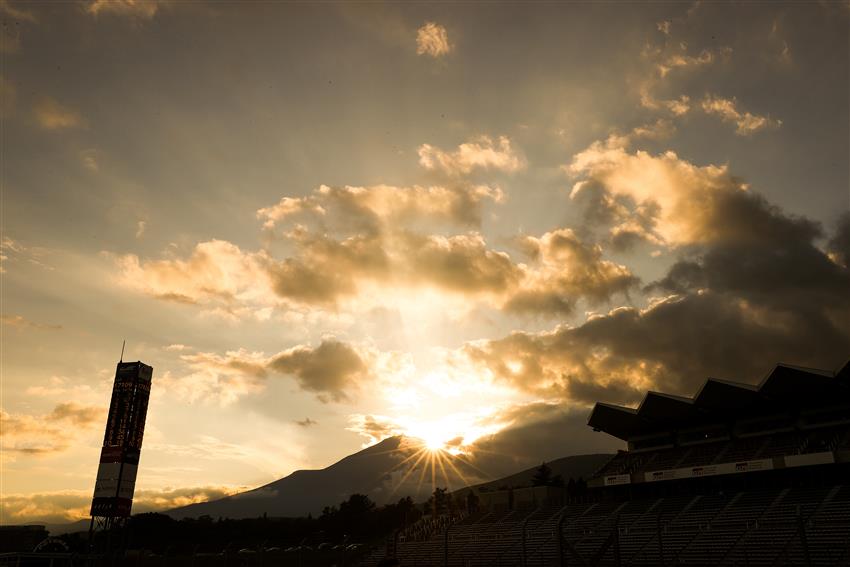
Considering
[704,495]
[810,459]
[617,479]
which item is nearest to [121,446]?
[617,479]

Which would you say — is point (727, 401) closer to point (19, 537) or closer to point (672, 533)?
point (672, 533)

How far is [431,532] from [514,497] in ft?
33.9

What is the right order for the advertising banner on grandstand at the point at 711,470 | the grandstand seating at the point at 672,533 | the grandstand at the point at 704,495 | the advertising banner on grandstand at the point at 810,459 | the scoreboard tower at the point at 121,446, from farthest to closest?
the scoreboard tower at the point at 121,446
the advertising banner on grandstand at the point at 711,470
the advertising banner on grandstand at the point at 810,459
the grandstand at the point at 704,495
the grandstand seating at the point at 672,533

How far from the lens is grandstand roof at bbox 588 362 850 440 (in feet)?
165

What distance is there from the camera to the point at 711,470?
53.1 metres

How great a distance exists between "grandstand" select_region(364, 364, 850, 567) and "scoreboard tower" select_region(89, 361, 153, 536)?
2533 cm

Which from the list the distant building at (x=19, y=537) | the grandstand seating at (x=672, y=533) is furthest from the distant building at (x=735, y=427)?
the distant building at (x=19, y=537)

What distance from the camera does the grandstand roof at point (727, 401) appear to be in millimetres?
50438

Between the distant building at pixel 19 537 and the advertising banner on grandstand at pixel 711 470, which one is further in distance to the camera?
the distant building at pixel 19 537

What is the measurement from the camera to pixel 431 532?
6650 cm

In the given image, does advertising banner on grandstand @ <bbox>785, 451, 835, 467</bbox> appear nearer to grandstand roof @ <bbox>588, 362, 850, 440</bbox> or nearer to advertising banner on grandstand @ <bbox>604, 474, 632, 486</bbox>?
grandstand roof @ <bbox>588, 362, 850, 440</bbox>

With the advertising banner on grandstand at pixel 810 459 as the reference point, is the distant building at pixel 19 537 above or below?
below

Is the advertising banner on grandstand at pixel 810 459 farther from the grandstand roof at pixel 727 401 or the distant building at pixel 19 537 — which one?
the distant building at pixel 19 537

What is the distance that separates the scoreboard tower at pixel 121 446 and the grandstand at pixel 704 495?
2533 cm
